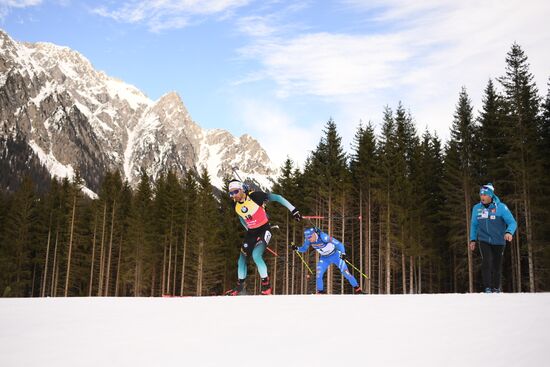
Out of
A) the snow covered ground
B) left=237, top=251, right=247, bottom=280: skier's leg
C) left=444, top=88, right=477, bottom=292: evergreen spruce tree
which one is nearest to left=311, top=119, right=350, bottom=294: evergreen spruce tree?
left=444, top=88, right=477, bottom=292: evergreen spruce tree

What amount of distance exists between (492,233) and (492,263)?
2.29 ft

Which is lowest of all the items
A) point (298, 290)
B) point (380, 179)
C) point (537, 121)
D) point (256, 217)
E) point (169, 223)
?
point (298, 290)

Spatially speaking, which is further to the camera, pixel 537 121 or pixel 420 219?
pixel 420 219

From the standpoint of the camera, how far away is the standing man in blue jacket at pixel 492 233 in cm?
1048

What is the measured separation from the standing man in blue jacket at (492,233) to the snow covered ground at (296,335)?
13.6 feet

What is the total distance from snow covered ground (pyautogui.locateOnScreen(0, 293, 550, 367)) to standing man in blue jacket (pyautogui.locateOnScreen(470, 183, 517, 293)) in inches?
163

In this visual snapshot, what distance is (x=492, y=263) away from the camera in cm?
1069

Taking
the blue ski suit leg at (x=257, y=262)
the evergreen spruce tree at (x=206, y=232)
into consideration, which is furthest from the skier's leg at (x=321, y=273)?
the evergreen spruce tree at (x=206, y=232)

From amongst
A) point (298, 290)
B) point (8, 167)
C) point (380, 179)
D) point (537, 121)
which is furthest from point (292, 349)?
point (8, 167)

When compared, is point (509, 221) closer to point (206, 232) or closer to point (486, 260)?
point (486, 260)

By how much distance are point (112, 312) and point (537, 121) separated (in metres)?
30.5

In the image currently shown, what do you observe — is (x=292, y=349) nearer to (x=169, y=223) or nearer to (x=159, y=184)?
(x=169, y=223)

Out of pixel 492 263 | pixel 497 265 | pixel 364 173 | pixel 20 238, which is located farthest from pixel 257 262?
pixel 20 238

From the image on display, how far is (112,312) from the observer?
686 centimetres
